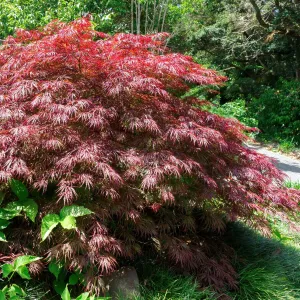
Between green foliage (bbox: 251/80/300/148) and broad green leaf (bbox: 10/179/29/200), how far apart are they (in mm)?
9088

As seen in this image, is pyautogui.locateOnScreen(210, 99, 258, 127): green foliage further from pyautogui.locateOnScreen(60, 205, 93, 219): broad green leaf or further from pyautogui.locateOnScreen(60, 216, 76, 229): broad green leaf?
pyautogui.locateOnScreen(60, 216, 76, 229): broad green leaf

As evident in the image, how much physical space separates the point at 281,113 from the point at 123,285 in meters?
9.88

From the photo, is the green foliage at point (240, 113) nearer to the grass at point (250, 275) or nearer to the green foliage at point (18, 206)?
the grass at point (250, 275)

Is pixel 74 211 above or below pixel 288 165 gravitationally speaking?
above

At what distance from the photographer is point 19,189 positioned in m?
2.63

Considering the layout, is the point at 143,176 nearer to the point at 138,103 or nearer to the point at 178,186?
the point at 178,186

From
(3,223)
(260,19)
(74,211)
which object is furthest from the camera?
(260,19)

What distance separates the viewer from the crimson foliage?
255 centimetres

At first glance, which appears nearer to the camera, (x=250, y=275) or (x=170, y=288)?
(x=170, y=288)

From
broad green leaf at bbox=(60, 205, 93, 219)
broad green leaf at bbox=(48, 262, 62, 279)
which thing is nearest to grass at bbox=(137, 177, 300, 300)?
broad green leaf at bbox=(48, 262, 62, 279)

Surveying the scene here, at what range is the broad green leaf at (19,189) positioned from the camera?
2604 mm

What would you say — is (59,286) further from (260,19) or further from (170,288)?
(260,19)

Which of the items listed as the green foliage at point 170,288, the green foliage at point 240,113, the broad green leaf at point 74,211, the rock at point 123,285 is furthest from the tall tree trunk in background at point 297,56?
the broad green leaf at point 74,211

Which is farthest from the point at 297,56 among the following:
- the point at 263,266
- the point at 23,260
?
the point at 23,260
